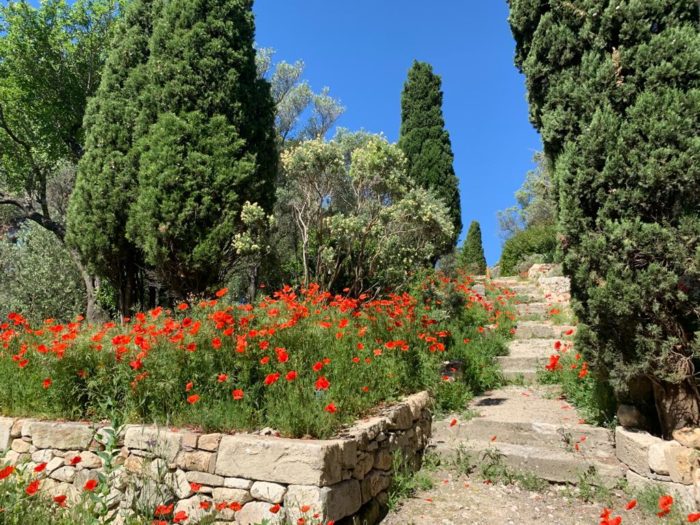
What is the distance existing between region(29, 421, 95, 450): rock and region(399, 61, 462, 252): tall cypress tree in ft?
41.2

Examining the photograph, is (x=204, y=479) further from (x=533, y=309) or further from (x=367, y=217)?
(x=533, y=309)

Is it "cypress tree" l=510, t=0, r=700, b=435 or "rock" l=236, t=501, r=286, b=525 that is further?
"cypress tree" l=510, t=0, r=700, b=435

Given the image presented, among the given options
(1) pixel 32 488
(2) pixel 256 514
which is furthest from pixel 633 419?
(1) pixel 32 488

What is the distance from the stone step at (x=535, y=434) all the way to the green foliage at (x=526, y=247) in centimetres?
1139

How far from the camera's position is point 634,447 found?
3.69 meters

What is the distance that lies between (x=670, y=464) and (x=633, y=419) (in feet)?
1.67

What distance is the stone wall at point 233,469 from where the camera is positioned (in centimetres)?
294

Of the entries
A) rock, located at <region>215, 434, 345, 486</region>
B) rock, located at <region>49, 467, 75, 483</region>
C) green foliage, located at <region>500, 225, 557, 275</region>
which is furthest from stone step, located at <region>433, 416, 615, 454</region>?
green foliage, located at <region>500, 225, 557, 275</region>

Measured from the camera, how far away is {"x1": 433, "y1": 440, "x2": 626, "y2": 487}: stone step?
3.73 metres

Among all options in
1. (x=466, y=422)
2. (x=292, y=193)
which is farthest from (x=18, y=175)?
(x=466, y=422)

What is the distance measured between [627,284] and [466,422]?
2110 mm

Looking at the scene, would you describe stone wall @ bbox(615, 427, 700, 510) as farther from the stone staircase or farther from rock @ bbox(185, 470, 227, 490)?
rock @ bbox(185, 470, 227, 490)

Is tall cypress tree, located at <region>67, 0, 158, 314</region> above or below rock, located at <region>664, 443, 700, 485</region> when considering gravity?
above

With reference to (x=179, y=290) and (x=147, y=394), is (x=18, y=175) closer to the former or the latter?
(x=179, y=290)
